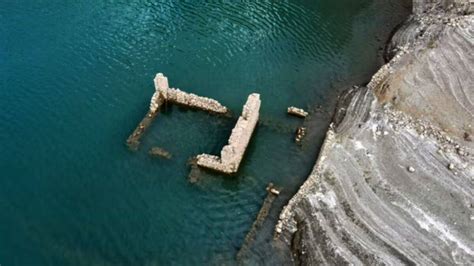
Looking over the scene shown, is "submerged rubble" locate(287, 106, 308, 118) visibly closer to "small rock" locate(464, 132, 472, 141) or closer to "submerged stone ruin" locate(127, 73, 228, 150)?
"submerged stone ruin" locate(127, 73, 228, 150)

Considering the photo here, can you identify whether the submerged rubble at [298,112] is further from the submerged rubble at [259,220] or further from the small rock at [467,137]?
the small rock at [467,137]

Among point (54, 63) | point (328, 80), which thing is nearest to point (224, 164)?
point (328, 80)

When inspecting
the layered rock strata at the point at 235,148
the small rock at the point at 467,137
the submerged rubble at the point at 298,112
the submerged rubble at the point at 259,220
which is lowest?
the submerged rubble at the point at 259,220

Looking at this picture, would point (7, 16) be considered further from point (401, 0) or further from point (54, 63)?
point (401, 0)

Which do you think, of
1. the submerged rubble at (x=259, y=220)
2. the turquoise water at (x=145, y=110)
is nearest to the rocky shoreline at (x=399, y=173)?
the submerged rubble at (x=259, y=220)

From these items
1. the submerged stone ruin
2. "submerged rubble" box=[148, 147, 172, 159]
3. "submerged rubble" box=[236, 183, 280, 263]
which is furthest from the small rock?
"submerged rubble" box=[148, 147, 172, 159]
